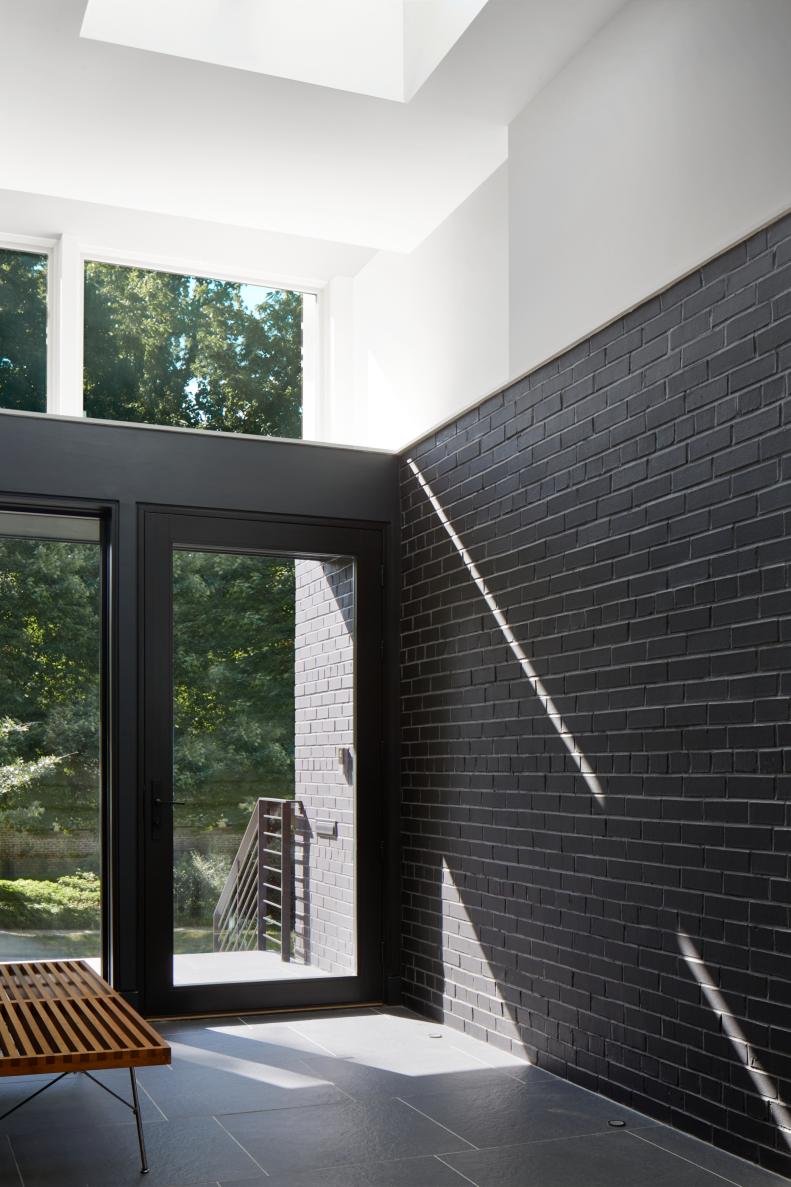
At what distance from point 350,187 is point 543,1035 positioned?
366cm

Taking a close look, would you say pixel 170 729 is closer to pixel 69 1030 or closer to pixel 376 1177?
pixel 69 1030

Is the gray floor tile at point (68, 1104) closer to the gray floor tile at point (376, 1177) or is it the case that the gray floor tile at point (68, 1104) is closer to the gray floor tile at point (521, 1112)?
the gray floor tile at point (376, 1177)

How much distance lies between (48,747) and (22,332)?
2.08 metres

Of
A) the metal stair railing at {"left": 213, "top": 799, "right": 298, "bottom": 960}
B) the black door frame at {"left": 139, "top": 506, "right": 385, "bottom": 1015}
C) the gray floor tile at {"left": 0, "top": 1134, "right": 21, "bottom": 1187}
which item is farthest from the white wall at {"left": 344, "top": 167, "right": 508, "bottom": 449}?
the gray floor tile at {"left": 0, "top": 1134, "right": 21, "bottom": 1187}

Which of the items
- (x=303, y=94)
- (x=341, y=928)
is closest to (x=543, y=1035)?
(x=341, y=928)

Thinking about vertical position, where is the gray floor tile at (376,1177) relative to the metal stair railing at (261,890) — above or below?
below

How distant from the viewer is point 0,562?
518 cm

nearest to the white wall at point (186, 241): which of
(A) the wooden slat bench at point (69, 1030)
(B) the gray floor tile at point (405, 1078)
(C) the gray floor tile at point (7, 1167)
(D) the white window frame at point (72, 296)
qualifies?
(D) the white window frame at point (72, 296)

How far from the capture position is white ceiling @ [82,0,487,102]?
171 inches

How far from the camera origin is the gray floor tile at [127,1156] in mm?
3133

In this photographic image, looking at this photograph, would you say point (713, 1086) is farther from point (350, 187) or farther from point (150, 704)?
point (350, 187)

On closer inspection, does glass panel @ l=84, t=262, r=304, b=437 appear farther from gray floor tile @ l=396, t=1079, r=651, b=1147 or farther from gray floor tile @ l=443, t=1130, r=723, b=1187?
gray floor tile @ l=443, t=1130, r=723, b=1187

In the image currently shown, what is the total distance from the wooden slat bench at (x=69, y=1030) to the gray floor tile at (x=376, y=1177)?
0.38 m

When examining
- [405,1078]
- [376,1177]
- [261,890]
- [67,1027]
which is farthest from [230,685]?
[376,1177]
